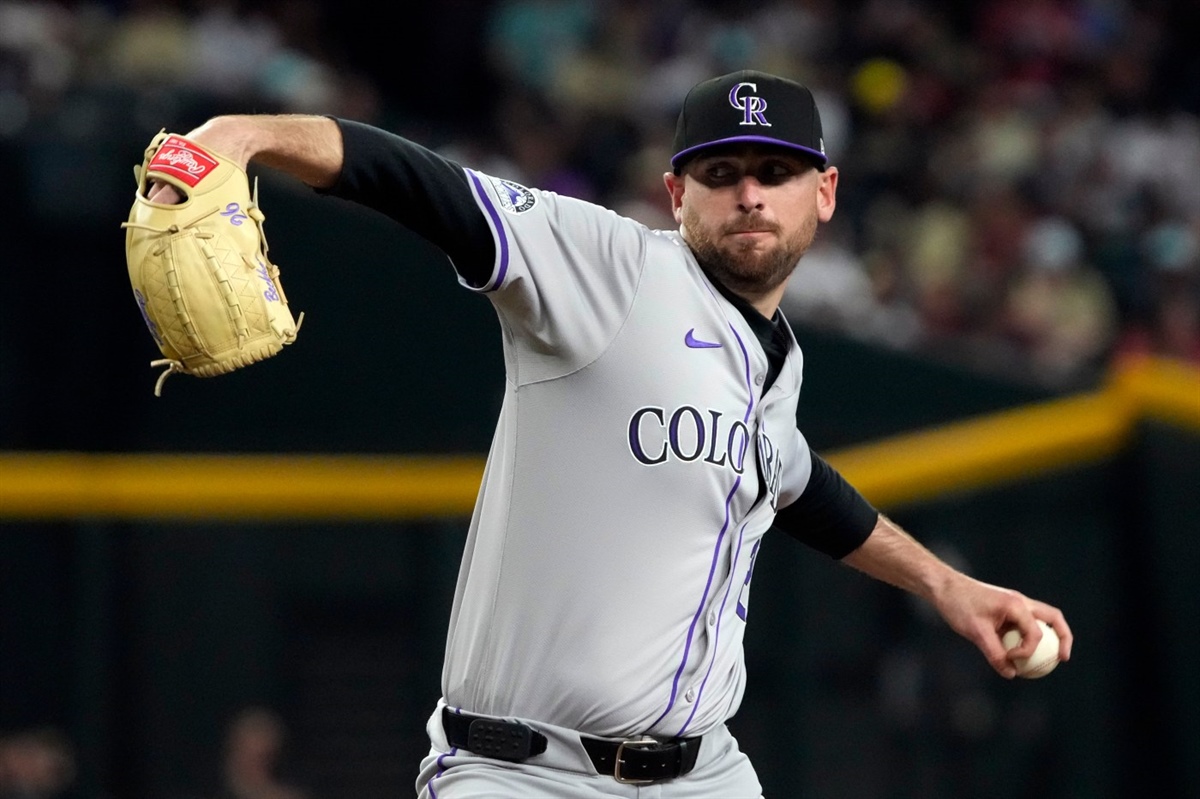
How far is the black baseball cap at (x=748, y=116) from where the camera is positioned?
2896 millimetres

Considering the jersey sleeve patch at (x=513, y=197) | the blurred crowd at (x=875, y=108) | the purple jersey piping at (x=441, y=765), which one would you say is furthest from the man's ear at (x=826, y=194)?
the blurred crowd at (x=875, y=108)

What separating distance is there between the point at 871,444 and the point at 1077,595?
167cm

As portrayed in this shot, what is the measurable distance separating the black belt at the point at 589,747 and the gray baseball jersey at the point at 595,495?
0.02m

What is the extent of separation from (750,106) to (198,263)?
1.06m

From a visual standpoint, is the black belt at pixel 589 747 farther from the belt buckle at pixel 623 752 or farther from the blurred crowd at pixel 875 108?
the blurred crowd at pixel 875 108

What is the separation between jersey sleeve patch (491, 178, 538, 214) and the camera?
2627 mm

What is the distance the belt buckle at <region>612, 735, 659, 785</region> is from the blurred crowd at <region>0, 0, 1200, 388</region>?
5.05 metres

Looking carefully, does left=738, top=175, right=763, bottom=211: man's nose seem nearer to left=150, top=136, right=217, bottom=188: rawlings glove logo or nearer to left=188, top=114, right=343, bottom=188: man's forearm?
left=188, top=114, right=343, bottom=188: man's forearm

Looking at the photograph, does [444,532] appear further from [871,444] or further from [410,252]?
[871,444]

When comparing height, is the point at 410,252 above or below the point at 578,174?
below

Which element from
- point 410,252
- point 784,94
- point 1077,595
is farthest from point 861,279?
point 784,94

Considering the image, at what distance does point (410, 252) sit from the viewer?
311 inches

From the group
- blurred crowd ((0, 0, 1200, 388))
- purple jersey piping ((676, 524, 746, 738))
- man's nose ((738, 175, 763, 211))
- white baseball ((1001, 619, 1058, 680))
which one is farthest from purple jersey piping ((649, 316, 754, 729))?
blurred crowd ((0, 0, 1200, 388))

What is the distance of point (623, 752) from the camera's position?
9.09ft
